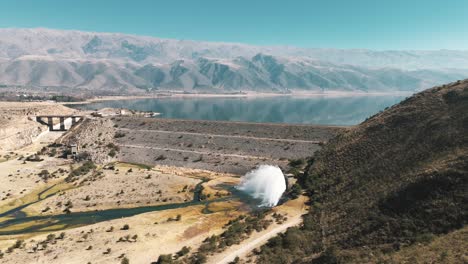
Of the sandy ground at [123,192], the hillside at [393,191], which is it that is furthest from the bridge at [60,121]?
the hillside at [393,191]

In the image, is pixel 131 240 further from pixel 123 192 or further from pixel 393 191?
pixel 393 191

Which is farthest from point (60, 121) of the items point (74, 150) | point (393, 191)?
point (393, 191)

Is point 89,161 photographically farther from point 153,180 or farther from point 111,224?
point 111,224

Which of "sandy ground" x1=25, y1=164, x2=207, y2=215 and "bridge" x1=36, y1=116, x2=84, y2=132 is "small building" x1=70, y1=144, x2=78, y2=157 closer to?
"sandy ground" x1=25, y1=164, x2=207, y2=215

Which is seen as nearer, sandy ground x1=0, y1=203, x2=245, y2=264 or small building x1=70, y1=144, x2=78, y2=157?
A: sandy ground x1=0, y1=203, x2=245, y2=264

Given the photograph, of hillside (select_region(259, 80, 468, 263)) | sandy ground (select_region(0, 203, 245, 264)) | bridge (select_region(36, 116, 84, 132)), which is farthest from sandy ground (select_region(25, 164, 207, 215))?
bridge (select_region(36, 116, 84, 132))

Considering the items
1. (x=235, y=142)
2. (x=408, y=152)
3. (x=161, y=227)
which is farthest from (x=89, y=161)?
(x=408, y=152)
